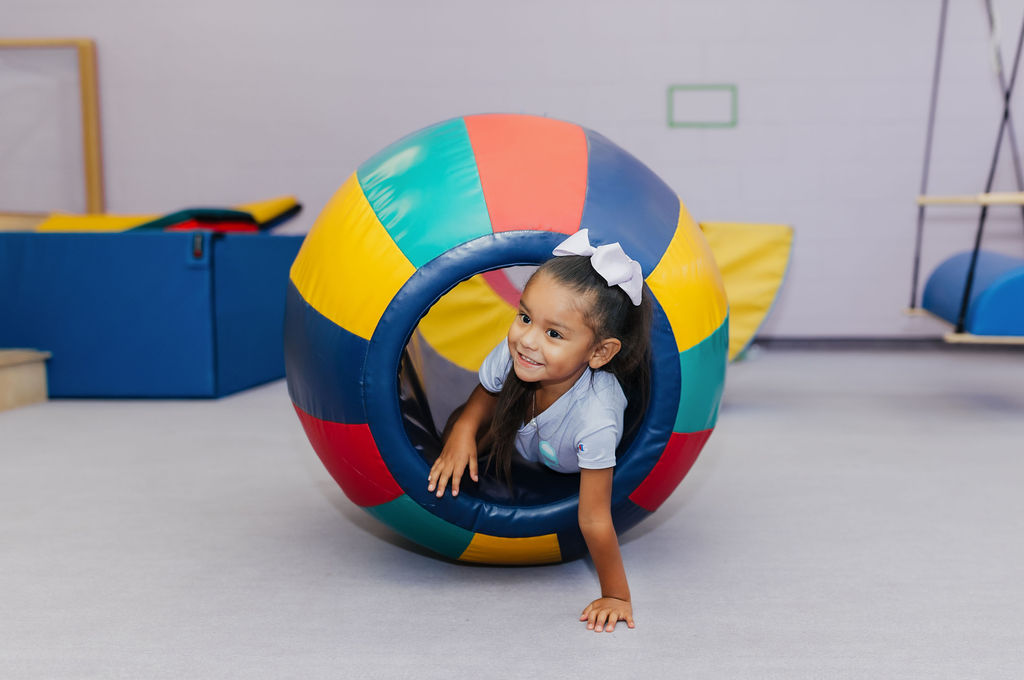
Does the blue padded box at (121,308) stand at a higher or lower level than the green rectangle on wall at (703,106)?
lower

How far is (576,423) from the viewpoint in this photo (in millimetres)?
1586

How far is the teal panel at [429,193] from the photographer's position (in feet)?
4.97

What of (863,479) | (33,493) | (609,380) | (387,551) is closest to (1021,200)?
(863,479)

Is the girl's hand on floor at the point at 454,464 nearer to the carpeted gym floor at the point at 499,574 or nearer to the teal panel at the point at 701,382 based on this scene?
the carpeted gym floor at the point at 499,574

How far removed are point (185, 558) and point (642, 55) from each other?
4093mm

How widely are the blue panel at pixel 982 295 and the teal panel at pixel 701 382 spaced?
1847mm

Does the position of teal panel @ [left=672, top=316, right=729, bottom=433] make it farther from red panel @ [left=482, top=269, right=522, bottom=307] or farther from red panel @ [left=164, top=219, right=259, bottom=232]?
red panel @ [left=164, top=219, right=259, bottom=232]

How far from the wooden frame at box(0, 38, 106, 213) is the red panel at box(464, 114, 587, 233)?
163 inches

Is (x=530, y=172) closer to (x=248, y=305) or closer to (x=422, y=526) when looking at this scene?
(x=422, y=526)

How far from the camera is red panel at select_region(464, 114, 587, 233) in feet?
5.01

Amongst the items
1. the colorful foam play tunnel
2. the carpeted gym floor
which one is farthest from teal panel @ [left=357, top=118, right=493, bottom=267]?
the carpeted gym floor

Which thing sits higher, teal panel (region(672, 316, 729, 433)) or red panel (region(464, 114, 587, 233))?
red panel (region(464, 114, 587, 233))

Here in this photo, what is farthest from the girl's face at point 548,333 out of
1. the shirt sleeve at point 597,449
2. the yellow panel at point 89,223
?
the yellow panel at point 89,223

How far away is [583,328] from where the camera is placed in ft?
4.90
